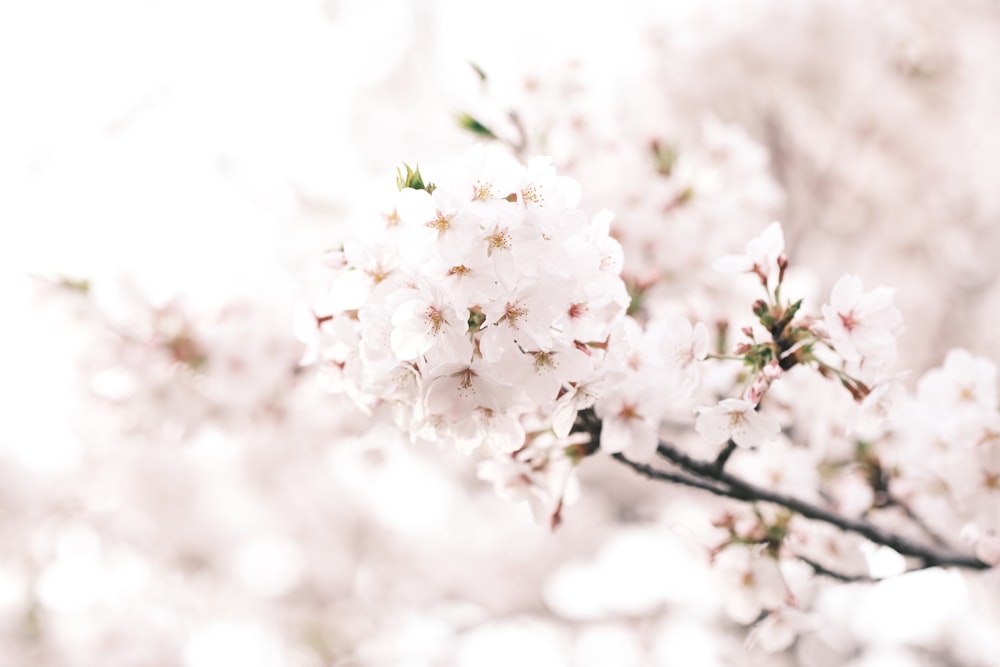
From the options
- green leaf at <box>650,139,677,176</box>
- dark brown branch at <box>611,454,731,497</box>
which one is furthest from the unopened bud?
green leaf at <box>650,139,677,176</box>

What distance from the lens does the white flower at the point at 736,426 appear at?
0.94m

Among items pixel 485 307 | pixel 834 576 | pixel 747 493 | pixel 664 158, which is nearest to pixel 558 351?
pixel 485 307

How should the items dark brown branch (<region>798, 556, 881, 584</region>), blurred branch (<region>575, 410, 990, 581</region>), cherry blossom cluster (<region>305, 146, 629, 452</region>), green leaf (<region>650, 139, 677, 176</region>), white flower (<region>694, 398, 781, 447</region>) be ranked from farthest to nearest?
green leaf (<region>650, 139, 677, 176</region>), dark brown branch (<region>798, 556, 881, 584</region>), blurred branch (<region>575, 410, 990, 581</region>), white flower (<region>694, 398, 781, 447</region>), cherry blossom cluster (<region>305, 146, 629, 452</region>)

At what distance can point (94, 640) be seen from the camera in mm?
3801

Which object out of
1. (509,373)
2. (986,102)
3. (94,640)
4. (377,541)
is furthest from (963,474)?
(377,541)

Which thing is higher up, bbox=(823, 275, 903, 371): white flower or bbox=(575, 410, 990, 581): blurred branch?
bbox=(823, 275, 903, 371): white flower

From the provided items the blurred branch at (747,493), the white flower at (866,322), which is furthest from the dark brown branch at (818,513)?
the white flower at (866,322)

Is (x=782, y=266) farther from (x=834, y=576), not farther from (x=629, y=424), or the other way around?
(x=834, y=576)

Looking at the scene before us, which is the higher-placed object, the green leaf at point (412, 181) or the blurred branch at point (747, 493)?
the green leaf at point (412, 181)

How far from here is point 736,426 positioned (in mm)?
955

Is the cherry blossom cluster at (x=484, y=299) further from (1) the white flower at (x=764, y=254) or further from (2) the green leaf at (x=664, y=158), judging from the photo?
(2) the green leaf at (x=664, y=158)

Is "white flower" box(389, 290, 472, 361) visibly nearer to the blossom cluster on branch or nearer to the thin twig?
the blossom cluster on branch

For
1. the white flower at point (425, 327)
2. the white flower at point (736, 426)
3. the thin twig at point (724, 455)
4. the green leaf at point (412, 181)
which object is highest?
the green leaf at point (412, 181)

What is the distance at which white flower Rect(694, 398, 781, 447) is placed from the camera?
3.10 ft
